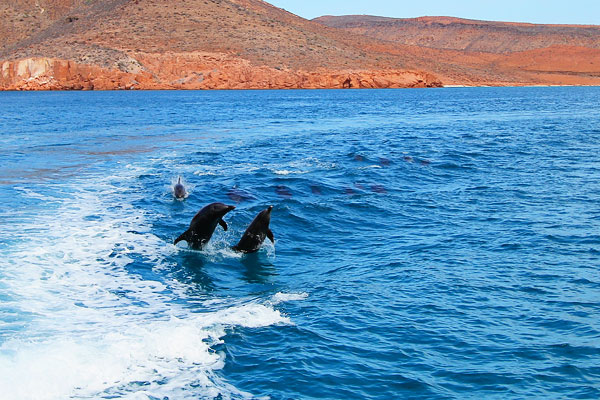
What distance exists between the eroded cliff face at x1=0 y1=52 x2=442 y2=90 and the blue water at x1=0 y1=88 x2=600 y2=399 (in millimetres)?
76050

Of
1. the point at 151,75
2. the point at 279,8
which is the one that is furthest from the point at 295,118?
the point at 279,8

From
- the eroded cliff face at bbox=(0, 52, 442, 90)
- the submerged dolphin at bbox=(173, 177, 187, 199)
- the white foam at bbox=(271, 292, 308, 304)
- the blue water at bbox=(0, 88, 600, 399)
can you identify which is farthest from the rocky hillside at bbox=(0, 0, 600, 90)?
the white foam at bbox=(271, 292, 308, 304)

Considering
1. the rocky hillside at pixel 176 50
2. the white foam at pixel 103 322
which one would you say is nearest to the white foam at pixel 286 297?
the white foam at pixel 103 322

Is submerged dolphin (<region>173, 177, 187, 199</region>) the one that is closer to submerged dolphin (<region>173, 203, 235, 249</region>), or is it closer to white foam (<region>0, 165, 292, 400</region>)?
white foam (<region>0, 165, 292, 400</region>)

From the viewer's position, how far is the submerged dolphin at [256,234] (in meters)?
13.5

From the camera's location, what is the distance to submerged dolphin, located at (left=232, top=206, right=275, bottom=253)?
13.5m

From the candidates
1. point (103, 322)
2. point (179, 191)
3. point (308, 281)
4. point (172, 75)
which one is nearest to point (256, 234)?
point (308, 281)

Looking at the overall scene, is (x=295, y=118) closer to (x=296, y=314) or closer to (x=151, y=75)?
Answer: (x=296, y=314)

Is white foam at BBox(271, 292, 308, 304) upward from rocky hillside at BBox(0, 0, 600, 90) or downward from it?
downward

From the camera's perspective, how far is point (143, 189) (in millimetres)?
→ 19781

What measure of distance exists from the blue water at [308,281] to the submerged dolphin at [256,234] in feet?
1.11

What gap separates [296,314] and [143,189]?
11.4 metres

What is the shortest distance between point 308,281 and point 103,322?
3.77 meters

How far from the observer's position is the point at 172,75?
331ft
